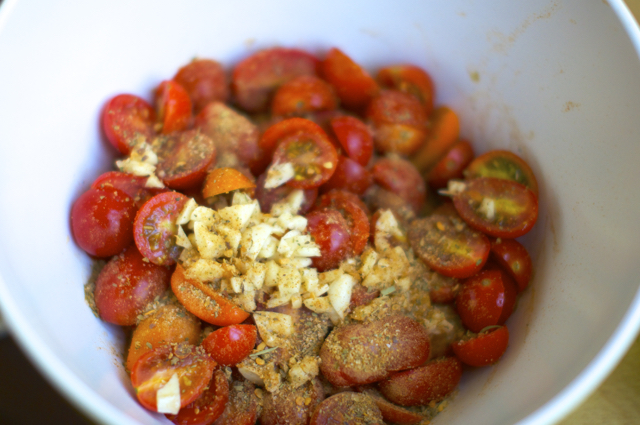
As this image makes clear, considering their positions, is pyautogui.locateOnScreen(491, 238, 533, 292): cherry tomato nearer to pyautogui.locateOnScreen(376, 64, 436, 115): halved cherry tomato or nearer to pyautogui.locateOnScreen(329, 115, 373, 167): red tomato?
pyautogui.locateOnScreen(329, 115, 373, 167): red tomato

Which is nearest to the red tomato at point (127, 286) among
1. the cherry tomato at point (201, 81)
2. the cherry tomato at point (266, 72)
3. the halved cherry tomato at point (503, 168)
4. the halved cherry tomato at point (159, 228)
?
the halved cherry tomato at point (159, 228)

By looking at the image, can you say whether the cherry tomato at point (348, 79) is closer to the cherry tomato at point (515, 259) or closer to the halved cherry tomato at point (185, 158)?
the halved cherry tomato at point (185, 158)

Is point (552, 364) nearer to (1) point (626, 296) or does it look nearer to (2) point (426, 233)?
(1) point (626, 296)

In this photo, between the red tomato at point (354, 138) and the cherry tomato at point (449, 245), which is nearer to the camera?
the cherry tomato at point (449, 245)

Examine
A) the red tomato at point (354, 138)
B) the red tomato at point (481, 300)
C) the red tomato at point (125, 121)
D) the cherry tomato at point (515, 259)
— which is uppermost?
the red tomato at point (125, 121)

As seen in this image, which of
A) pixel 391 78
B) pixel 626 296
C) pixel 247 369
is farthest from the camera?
pixel 391 78

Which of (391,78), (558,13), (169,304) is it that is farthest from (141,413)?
(558,13)

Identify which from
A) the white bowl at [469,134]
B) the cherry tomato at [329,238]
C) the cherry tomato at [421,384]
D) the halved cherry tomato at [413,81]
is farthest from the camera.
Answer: the halved cherry tomato at [413,81]
